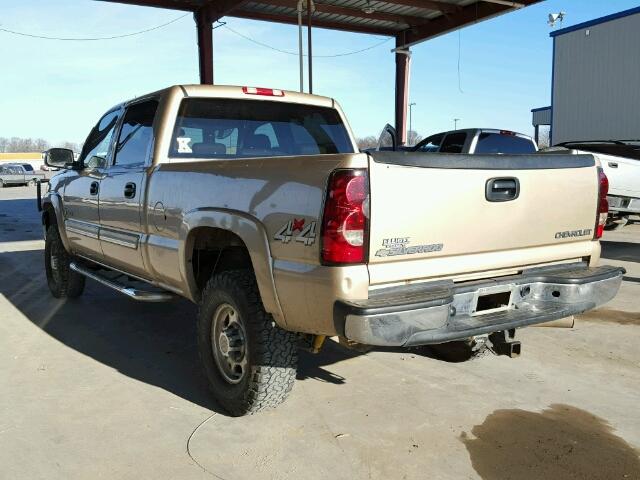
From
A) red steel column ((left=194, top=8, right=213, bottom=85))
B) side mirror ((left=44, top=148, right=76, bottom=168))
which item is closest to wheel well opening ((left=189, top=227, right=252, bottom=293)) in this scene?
side mirror ((left=44, top=148, right=76, bottom=168))

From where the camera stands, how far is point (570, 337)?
511cm

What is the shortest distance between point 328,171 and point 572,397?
92.6 inches

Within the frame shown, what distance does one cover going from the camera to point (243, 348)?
3488 mm

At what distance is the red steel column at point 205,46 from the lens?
17781 mm

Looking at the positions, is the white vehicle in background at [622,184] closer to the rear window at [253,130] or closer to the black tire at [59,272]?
the rear window at [253,130]

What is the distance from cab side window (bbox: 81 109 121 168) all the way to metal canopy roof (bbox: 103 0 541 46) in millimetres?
11426

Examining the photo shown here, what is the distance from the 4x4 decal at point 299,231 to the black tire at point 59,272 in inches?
167

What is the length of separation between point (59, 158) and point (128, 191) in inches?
78.9

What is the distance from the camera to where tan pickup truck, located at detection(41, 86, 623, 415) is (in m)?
2.73

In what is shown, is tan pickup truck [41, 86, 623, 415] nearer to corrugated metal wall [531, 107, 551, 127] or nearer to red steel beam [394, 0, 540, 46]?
red steel beam [394, 0, 540, 46]

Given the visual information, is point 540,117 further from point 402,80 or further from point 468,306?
point 468,306

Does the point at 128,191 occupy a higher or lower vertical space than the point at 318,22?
lower

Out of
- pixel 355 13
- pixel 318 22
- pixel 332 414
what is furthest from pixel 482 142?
pixel 318 22

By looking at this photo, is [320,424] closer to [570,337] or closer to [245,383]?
[245,383]
